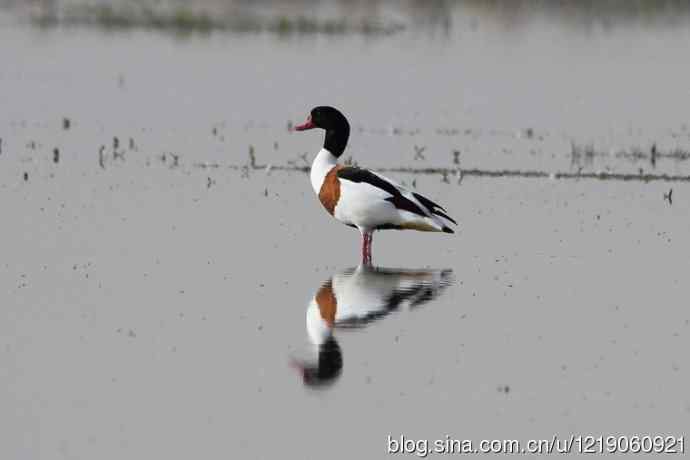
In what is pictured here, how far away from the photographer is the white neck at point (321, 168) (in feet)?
50.4

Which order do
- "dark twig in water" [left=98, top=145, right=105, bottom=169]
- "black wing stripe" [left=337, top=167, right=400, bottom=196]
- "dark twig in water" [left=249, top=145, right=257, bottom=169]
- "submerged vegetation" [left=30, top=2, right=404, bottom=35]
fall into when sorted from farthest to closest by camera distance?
"submerged vegetation" [left=30, top=2, right=404, bottom=35] < "dark twig in water" [left=249, top=145, right=257, bottom=169] < "dark twig in water" [left=98, top=145, right=105, bottom=169] < "black wing stripe" [left=337, top=167, right=400, bottom=196]

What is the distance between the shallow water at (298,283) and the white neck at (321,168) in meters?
0.54

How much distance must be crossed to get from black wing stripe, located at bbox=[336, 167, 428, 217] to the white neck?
366mm

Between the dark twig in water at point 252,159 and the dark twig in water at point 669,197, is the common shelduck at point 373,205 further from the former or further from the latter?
the dark twig in water at point 252,159

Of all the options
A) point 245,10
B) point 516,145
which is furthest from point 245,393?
point 245,10

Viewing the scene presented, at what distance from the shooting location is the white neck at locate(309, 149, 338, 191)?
15.4 metres

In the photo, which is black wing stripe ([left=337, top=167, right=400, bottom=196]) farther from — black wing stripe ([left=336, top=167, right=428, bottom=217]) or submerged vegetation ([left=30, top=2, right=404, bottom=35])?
submerged vegetation ([left=30, top=2, right=404, bottom=35])

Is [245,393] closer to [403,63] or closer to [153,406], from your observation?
[153,406]

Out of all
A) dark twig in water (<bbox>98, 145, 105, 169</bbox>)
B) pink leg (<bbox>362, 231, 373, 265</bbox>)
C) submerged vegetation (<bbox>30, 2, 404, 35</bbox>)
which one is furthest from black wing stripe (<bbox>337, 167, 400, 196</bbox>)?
submerged vegetation (<bbox>30, 2, 404, 35</bbox>)

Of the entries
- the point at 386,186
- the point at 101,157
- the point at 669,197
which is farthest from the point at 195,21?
the point at 386,186

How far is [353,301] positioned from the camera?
1252 centimetres

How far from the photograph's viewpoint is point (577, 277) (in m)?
13.9

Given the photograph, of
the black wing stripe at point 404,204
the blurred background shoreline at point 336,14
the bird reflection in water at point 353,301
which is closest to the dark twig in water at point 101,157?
the black wing stripe at point 404,204

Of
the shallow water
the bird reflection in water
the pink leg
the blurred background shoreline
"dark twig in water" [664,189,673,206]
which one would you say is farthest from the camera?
the blurred background shoreline
